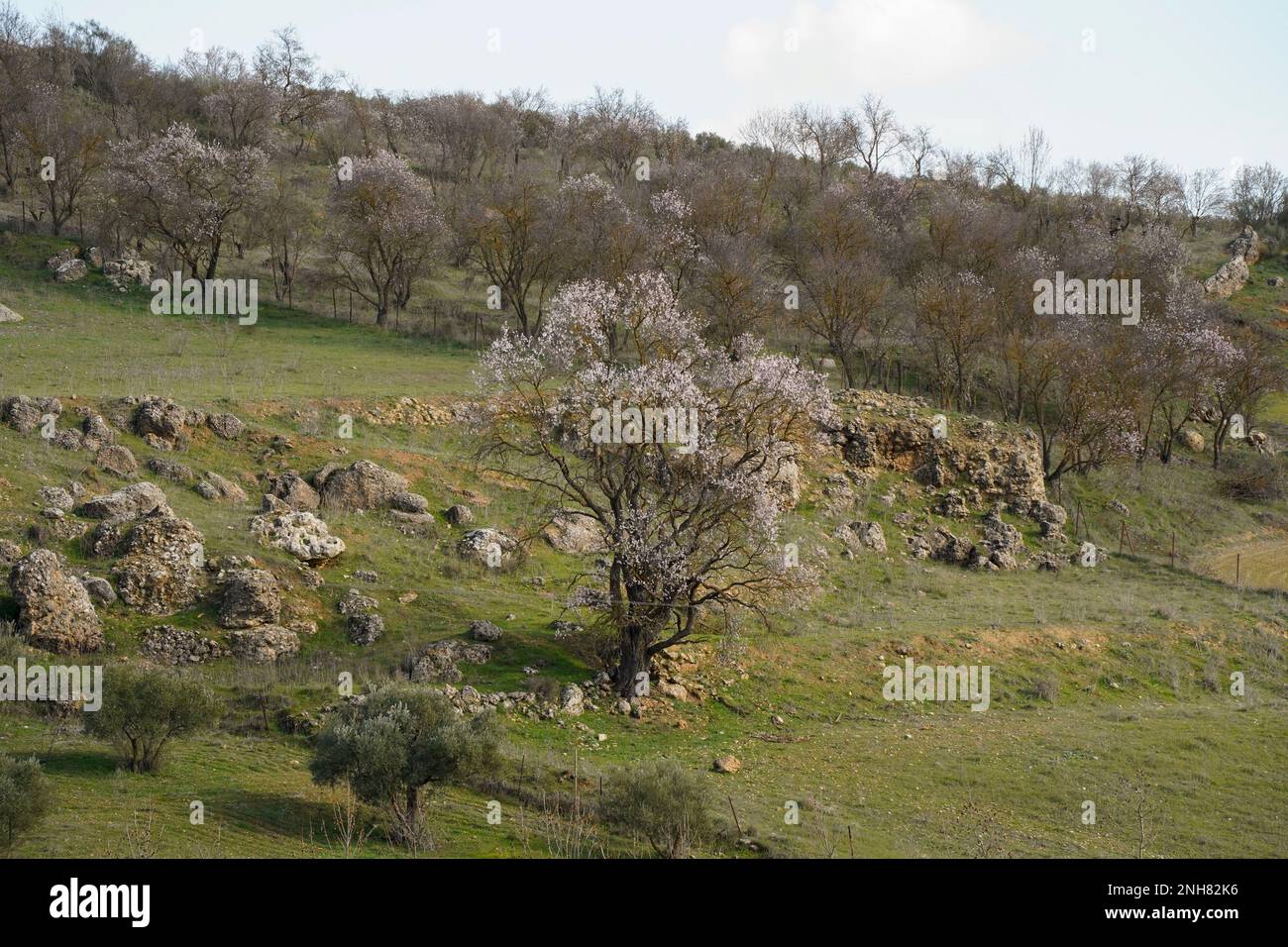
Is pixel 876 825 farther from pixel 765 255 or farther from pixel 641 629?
pixel 765 255

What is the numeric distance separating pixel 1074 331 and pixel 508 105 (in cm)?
7148

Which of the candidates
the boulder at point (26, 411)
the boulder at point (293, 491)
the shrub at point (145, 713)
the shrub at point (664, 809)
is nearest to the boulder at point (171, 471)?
the boulder at point (293, 491)

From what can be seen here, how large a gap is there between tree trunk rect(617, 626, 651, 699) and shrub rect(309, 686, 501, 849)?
7.65 metres

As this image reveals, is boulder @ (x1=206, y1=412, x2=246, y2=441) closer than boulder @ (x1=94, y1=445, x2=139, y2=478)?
No

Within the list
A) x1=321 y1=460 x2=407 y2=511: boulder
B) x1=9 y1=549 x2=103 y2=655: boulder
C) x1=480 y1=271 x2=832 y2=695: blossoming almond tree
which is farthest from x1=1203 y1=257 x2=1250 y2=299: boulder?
x1=9 y1=549 x2=103 y2=655: boulder

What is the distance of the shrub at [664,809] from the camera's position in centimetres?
1595

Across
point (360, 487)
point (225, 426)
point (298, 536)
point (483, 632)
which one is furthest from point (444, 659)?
point (225, 426)

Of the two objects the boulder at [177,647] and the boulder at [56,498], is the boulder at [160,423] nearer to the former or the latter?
the boulder at [56,498]

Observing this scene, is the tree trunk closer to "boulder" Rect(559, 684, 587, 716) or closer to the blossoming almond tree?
the blossoming almond tree

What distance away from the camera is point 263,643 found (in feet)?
79.9

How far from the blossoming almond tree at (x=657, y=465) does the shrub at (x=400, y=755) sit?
760 centimetres

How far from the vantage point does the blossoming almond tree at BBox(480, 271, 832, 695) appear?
24.7m

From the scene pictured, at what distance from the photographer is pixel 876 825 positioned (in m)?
18.5

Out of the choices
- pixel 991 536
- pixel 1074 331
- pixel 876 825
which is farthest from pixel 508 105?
pixel 876 825
